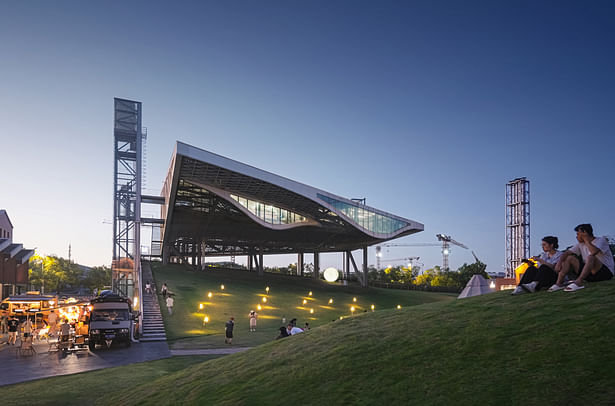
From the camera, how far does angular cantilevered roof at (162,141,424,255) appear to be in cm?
3885

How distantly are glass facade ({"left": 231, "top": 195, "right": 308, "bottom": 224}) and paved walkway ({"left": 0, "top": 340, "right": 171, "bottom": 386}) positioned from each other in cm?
2531

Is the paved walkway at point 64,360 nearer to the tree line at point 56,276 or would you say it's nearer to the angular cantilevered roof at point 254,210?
the angular cantilevered roof at point 254,210

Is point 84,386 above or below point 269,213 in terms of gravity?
below

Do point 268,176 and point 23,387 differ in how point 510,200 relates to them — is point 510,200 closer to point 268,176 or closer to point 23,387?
point 268,176

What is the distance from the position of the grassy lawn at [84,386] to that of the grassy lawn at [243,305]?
7.20m

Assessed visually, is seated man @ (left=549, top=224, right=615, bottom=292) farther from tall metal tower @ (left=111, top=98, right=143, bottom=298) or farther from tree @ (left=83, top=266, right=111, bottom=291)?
tree @ (left=83, top=266, right=111, bottom=291)

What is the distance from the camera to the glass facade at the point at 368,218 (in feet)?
154

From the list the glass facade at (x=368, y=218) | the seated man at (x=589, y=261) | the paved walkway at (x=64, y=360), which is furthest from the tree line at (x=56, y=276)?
the seated man at (x=589, y=261)

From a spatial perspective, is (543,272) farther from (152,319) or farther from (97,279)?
(97,279)

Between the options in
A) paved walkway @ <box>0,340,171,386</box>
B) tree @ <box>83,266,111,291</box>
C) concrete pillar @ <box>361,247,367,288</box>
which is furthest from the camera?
tree @ <box>83,266,111,291</box>

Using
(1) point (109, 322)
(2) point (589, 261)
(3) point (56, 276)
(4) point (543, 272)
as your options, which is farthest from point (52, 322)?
(3) point (56, 276)

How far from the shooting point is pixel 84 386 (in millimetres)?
12500

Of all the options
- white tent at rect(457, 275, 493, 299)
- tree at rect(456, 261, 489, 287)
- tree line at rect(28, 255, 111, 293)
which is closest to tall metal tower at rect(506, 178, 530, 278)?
tree at rect(456, 261, 489, 287)

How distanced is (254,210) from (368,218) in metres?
13.1
